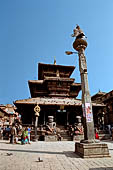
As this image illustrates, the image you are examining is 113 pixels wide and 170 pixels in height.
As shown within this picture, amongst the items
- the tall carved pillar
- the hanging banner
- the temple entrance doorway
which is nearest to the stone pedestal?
the tall carved pillar

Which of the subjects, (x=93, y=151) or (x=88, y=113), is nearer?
(x=93, y=151)

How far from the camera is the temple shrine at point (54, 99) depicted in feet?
65.9

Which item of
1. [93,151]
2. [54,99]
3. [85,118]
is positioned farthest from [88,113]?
[54,99]

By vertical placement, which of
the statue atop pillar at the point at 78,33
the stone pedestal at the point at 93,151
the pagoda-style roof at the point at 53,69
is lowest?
the stone pedestal at the point at 93,151

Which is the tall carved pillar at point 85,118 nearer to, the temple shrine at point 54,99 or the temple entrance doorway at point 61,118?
the temple shrine at point 54,99

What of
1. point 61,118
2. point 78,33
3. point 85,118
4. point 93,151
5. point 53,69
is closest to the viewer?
point 93,151

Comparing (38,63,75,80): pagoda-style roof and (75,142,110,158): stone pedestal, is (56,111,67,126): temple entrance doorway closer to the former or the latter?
(38,63,75,80): pagoda-style roof

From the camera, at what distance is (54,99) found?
22453mm

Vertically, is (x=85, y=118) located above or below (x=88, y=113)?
below

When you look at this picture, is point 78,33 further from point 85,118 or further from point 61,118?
point 61,118

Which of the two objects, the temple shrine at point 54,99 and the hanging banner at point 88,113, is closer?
the hanging banner at point 88,113

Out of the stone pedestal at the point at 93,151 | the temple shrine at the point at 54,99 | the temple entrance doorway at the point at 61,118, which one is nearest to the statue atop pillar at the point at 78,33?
the stone pedestal at the point at 93,151

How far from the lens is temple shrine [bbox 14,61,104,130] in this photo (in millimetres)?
20094

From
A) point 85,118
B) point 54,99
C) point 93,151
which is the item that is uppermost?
point 54,99
